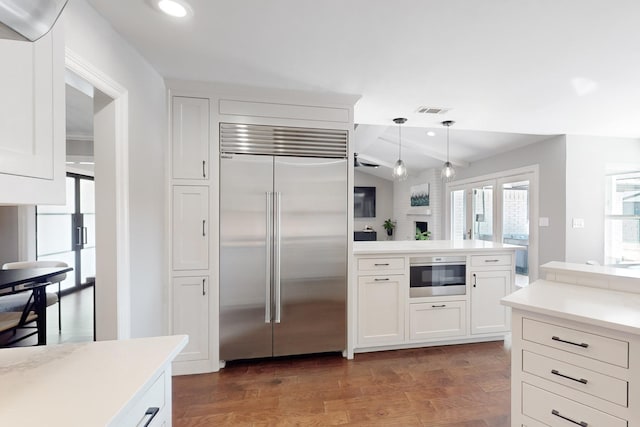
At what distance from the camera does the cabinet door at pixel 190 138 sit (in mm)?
2283

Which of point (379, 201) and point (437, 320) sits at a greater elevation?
point (379, 201)

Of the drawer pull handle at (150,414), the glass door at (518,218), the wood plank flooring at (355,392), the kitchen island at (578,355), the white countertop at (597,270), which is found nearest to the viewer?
the drawer pull handle at (150,414)

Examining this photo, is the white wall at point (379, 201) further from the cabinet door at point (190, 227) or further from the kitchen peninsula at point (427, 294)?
the cabinet door at point (190, 227)

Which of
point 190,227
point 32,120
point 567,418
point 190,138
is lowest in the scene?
point 567,418

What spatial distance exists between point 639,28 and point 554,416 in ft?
6.76

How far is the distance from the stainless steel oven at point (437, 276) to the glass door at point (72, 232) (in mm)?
5054

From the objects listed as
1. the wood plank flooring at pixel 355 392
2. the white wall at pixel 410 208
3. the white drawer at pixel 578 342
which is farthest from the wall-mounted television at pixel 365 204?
the white drawer at pixel 578 342

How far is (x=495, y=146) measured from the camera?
184 inches

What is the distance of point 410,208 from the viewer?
8039mm

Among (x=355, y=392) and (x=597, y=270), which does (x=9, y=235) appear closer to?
(x=355, y=392)

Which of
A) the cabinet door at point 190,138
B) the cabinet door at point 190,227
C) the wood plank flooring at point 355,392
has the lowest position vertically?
the wood plank flooring at point 355,392

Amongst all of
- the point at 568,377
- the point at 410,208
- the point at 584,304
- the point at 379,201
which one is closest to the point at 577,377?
the point at 568,377

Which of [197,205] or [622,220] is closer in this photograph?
[197,205]

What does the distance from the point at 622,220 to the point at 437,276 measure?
3.07 metres
